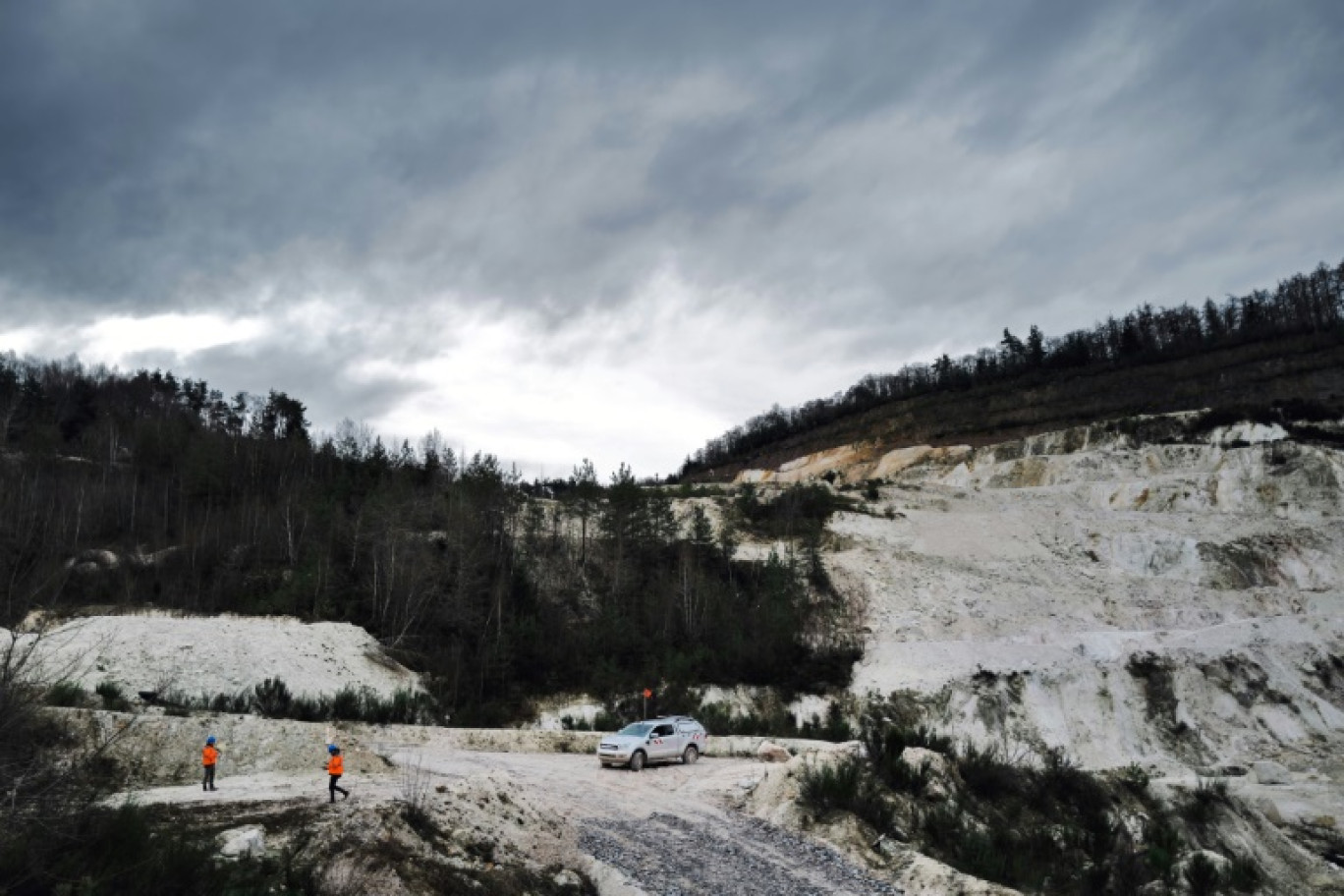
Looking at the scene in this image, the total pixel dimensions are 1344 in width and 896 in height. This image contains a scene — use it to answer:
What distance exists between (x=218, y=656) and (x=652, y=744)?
58.2 ft

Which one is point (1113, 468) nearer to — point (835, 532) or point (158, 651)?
point (835, 532)

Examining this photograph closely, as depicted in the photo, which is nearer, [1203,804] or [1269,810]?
[1203,804]

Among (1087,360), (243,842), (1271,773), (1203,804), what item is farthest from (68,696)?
(1087,360)

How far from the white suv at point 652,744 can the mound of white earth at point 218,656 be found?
1330cm

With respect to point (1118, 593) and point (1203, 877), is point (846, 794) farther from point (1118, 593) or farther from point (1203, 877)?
point (1118, 593)

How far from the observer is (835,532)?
189ft

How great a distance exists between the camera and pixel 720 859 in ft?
40.2

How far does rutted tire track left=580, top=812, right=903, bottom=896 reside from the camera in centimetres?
1099

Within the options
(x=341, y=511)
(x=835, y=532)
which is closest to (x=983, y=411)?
(x=835, y=532)

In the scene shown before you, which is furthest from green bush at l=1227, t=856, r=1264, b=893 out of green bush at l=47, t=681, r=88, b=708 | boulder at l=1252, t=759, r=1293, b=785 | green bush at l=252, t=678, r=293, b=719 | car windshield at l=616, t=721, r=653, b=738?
green bush at l=47, t=681, r=88, b=708

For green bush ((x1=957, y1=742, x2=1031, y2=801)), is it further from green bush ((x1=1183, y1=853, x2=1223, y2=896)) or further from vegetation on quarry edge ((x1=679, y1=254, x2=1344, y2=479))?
vegetation on quarry edge ((x1=679, y1=254, x2=1344, y2=479))

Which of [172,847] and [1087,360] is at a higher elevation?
[1087,360]

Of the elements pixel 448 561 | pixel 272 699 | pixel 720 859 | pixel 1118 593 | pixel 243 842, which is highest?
pixel 448 561

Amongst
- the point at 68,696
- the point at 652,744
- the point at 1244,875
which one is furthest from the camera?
the point at 652,744
